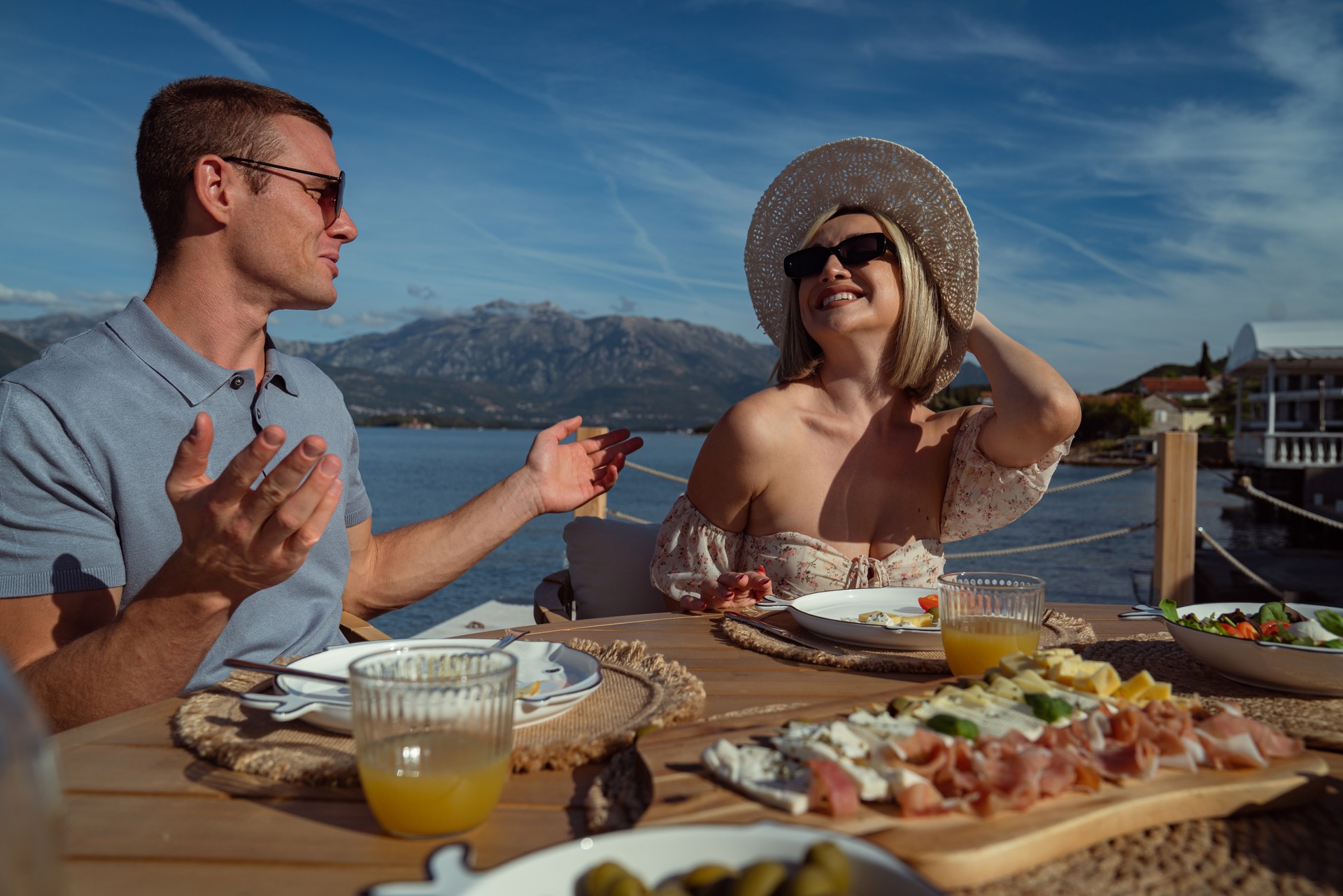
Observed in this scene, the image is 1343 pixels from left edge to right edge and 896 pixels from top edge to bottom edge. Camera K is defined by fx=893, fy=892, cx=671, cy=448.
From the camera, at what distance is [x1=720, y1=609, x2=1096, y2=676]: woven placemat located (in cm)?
152

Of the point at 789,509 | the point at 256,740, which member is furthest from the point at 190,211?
the point at 789,509

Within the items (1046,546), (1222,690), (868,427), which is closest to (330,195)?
(868,427)

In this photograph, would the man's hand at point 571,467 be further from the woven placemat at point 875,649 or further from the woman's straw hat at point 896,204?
the woman's straw hat at point 896,204

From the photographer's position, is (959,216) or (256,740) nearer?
(256,740)

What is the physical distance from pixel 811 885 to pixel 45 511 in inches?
67.5

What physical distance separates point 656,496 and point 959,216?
153 feet

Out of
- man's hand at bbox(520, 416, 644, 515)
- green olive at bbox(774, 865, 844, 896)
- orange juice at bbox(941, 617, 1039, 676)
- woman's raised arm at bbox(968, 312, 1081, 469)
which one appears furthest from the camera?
woman's raised arm at bbox(968, 312, 1081, 469)

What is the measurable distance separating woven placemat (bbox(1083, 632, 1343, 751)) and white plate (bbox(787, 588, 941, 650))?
0.29m

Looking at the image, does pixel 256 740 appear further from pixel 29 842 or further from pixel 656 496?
pixel 656 496

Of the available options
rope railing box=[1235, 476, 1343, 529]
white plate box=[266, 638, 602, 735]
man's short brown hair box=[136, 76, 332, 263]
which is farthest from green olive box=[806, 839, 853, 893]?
rope railing box=[1235, 476, 1343, 529]

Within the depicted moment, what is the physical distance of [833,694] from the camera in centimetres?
137

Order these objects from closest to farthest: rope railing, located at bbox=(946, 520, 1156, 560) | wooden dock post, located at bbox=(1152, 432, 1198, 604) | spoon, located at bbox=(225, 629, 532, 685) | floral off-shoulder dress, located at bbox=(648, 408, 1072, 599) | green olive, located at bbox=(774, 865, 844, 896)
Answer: green olive, located at bbox=(774, 865, 844, 896), spoon, located at bbox=(225, 629, 532, 685), floral off-shoulder dress, located at bbox=(648, 408, 1072, 599), rope railing, located at bbox=(946, 520, 1156, 560), wooden dock post, located at bbox=(1152, 432, 1198, 604)

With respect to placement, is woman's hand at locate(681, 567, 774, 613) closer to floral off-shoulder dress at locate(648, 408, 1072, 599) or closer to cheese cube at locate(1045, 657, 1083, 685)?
floral off-shoulder dress at locate(648, 408, 1072, 599)

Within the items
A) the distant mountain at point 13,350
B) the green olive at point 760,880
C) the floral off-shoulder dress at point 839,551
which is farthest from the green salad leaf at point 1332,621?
the distant mountain at point 13,350
